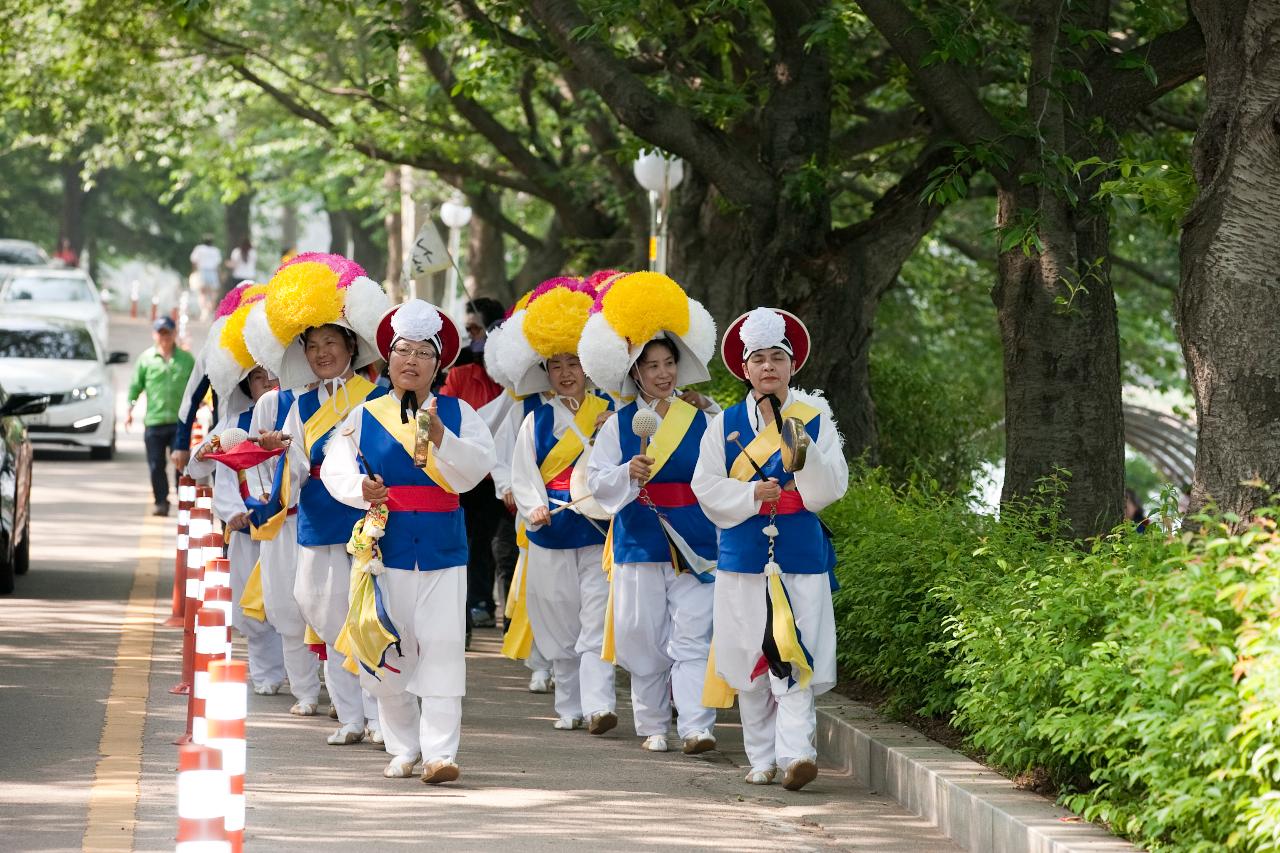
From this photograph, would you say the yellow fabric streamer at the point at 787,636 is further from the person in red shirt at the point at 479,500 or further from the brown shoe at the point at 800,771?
the person in red shirt at the point at 479,500

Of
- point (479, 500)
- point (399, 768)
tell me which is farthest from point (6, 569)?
point (399, 768)

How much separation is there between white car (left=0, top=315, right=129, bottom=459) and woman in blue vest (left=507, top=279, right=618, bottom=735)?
14.5 m

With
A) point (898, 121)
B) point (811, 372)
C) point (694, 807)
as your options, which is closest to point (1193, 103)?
point (898, 121)

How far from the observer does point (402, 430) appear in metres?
8.38

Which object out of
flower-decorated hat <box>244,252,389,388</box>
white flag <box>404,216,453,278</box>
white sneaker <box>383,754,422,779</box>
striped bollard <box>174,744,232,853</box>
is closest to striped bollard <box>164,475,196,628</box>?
flower-decorated hat <box>244,252,389,388</box>

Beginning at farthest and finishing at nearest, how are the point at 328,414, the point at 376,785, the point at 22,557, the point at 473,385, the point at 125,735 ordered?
1. the point at 22,557
2. the point at 473,385
3. the point at 328,414
4. the point at 125,735
5. the point at 376,785

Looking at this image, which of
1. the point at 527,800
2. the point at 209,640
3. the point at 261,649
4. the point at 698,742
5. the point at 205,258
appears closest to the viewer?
the point at 209,640

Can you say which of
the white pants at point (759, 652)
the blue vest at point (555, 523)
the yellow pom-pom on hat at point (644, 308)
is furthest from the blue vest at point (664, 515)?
the white pants at point (759, 652)

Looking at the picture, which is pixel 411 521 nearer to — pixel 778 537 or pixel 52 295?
pixel 778 537

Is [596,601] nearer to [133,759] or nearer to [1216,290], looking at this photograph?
[133,759]

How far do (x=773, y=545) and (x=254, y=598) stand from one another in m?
3.22

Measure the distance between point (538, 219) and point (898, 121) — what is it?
1827 cm

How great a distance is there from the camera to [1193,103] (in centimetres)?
1881

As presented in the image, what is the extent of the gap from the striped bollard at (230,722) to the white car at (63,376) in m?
19.1
